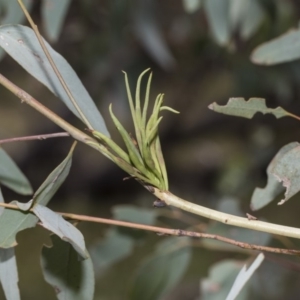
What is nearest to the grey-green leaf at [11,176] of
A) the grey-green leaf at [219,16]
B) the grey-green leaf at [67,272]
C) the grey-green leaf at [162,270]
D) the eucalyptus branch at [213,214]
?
the grey-green leaf at [67,272]

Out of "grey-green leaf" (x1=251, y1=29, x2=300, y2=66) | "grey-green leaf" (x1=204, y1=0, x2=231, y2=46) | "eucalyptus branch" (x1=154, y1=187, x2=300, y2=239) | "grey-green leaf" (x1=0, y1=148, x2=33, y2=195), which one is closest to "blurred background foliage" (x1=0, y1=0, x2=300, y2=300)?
"grey-green leaf" (x1=204, y1=0, x2=231, y2=46)

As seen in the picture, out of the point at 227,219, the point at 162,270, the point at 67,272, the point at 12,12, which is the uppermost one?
the point at 12,12

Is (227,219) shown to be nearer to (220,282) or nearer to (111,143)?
(111,143)

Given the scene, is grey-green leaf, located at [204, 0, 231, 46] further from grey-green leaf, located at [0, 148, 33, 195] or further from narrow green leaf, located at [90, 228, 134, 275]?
grey-green leaf, located at [0, 148, 33, 195]

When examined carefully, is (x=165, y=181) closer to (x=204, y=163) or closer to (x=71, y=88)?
(x=71, y=88)

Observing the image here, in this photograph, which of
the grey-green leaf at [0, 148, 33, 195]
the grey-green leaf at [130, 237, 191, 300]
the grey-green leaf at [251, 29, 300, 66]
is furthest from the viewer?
the grey-green leaf at [130, 237, 191, 300]

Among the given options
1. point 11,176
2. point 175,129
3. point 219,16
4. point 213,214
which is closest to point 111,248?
point 11,176

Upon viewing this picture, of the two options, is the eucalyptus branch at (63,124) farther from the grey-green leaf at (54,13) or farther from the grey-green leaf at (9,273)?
the grey-green leaf at (54,13)
